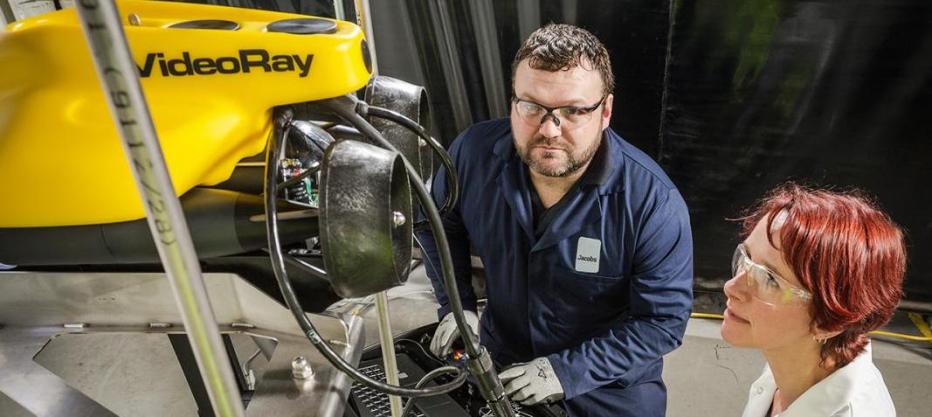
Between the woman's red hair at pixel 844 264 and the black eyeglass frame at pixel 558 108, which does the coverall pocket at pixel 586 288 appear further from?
the woman's red hair at pixel 844 264

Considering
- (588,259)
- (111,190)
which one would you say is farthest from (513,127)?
(111,190)

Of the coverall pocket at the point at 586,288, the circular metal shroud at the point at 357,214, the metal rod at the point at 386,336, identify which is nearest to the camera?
the circular metal shroud at the point at 357,214

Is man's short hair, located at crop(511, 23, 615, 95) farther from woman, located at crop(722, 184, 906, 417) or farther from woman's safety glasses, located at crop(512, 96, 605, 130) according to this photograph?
woman, located at crop(722, 184, 906, 417)

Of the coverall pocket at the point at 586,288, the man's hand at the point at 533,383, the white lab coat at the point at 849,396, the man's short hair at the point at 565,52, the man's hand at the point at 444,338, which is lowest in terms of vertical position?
the man's hand at the point at 533,383

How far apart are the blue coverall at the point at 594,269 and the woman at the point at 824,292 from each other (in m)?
0.34

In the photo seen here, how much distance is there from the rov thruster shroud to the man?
811mm

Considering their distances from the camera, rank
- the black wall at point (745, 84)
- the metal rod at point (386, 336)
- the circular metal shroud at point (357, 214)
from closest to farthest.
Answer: the circular metal shroud at point (357, 214), the metal rod at point (386, 336), the black wall at point (745, 84)

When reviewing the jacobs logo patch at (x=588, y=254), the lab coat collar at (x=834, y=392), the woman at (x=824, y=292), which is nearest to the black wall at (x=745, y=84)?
the jacobs logo patch at (x=588, y=254)

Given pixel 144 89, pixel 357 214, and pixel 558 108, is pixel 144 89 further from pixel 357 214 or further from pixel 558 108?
pixel 558 108

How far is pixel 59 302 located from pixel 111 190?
222 mm

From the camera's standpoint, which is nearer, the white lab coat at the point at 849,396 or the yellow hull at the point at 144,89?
the yellow hull at the point at 144,89

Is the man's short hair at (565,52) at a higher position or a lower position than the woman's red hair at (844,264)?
higher

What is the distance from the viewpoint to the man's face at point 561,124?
4.84ft

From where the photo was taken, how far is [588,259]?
5.00ft
